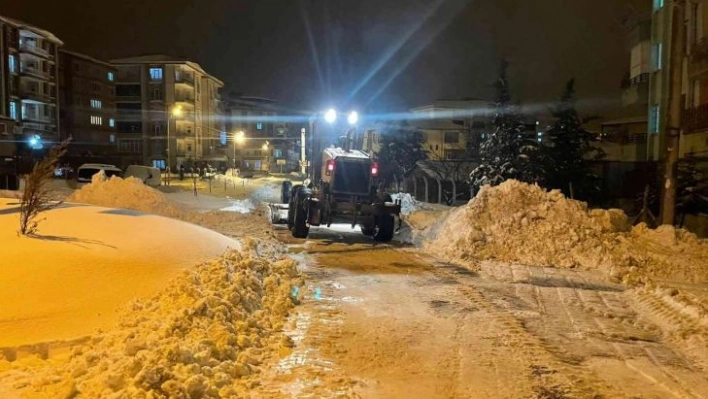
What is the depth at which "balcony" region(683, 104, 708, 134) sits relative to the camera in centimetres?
2352

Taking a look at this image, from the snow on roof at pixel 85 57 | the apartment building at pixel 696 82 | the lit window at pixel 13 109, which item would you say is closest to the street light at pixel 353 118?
the apartment building at pixel 696 82

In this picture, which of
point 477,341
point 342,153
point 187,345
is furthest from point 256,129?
point 187,345

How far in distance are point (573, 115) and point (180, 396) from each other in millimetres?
26002

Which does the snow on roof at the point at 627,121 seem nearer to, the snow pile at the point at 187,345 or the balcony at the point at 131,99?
the snow pile at the point at 187,345

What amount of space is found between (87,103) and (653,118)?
58.6 meters

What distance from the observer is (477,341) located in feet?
23.8

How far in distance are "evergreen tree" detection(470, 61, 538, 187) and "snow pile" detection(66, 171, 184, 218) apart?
15548mm

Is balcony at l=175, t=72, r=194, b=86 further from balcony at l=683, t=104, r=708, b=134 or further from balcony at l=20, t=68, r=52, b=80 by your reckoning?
balcony at l=683, t=104, r=708, b=134

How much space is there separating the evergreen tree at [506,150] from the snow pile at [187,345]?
21328 mm

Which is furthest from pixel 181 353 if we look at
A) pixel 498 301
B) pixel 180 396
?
pixel 498 301

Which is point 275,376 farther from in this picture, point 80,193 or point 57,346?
point 80,193

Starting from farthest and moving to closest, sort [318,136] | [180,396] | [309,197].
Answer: [318,136] < [309,197] < [180,396]

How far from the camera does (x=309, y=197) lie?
17016 mm

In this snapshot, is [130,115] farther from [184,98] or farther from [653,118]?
[653,118]
